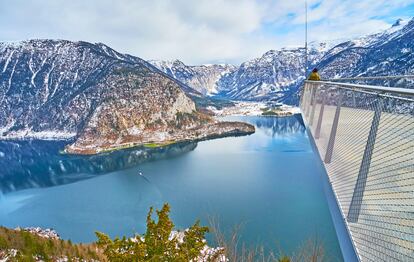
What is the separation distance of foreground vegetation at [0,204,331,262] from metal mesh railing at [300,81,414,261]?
3.21 metres

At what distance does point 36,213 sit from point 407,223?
139ft

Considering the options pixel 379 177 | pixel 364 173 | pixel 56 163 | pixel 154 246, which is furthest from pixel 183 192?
pixel 56 163

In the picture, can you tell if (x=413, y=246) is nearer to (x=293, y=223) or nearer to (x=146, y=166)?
(x=293, y=223)

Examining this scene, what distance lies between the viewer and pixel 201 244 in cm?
648

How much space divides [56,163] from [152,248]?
2679 inches

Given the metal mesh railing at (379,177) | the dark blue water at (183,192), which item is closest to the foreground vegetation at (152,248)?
the metal mesh railing at (379,177)

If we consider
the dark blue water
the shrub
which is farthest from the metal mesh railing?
the dark blue water

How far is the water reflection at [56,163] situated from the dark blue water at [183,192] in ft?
0.71

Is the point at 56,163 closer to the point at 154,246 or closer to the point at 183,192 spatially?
the point at 183,192

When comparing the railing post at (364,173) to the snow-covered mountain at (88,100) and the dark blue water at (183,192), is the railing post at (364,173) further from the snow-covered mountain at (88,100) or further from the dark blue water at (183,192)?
the snow-covered mountain at (88,100)

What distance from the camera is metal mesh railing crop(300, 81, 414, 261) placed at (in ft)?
7.95

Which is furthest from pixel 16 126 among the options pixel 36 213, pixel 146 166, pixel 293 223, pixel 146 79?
pixel 293 223

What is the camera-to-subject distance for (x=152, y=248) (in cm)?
605

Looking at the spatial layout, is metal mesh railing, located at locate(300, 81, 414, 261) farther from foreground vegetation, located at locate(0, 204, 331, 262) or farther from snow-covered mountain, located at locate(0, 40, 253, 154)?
snow-covered mountain, located at locate(0, 40, 253, 154)
